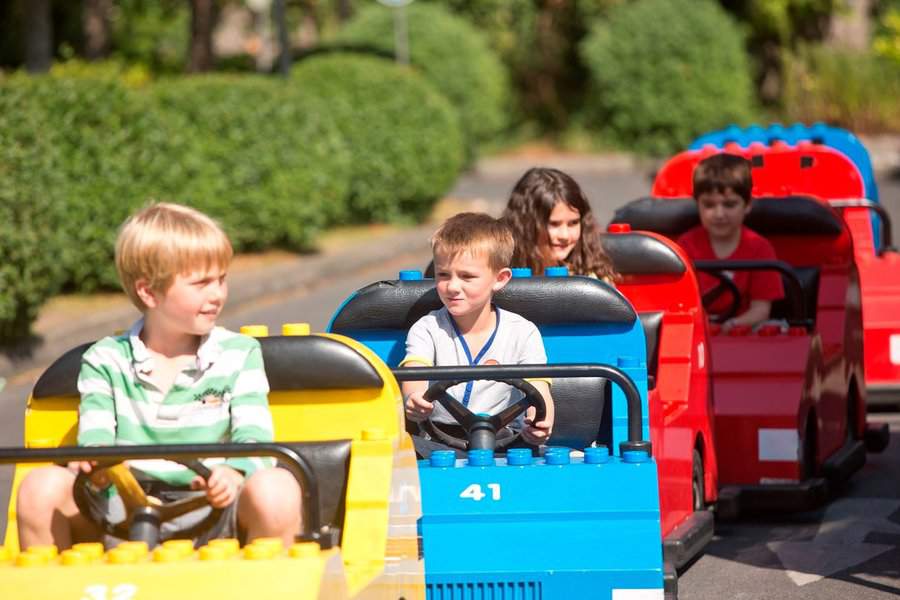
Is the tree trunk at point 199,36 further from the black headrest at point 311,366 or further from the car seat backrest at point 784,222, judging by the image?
the black headrest at point 311,366

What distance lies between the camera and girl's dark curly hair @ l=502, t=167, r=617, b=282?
6430mm

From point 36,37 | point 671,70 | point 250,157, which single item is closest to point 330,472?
point 250,157

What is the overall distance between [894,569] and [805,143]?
4.71 m

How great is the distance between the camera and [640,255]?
6797 mm

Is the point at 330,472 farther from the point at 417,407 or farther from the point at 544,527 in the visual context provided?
the point at 417,407

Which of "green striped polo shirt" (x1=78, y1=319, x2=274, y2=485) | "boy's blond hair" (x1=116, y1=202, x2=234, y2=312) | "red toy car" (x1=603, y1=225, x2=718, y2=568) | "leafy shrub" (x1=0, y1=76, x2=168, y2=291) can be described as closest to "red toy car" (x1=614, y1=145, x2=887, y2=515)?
"red toy car" (x1=603, y1=225, x2=718, y2=568)

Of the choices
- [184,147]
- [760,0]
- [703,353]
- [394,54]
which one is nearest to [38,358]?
[184,147]

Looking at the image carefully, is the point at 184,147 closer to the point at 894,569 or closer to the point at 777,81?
the point at 894,569

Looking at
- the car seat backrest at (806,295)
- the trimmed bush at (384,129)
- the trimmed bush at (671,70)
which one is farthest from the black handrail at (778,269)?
the trimmed bush at (671,70)

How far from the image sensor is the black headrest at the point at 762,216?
8367 millimetres

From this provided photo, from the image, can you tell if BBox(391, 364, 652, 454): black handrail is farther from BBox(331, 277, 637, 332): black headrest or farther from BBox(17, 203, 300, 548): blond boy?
BBox(17, 203, 300, 548): blond boy

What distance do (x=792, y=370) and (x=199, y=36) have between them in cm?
1944

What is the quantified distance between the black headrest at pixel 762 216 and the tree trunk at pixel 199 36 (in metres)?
17.3

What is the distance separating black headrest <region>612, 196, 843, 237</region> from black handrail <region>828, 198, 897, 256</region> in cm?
98
